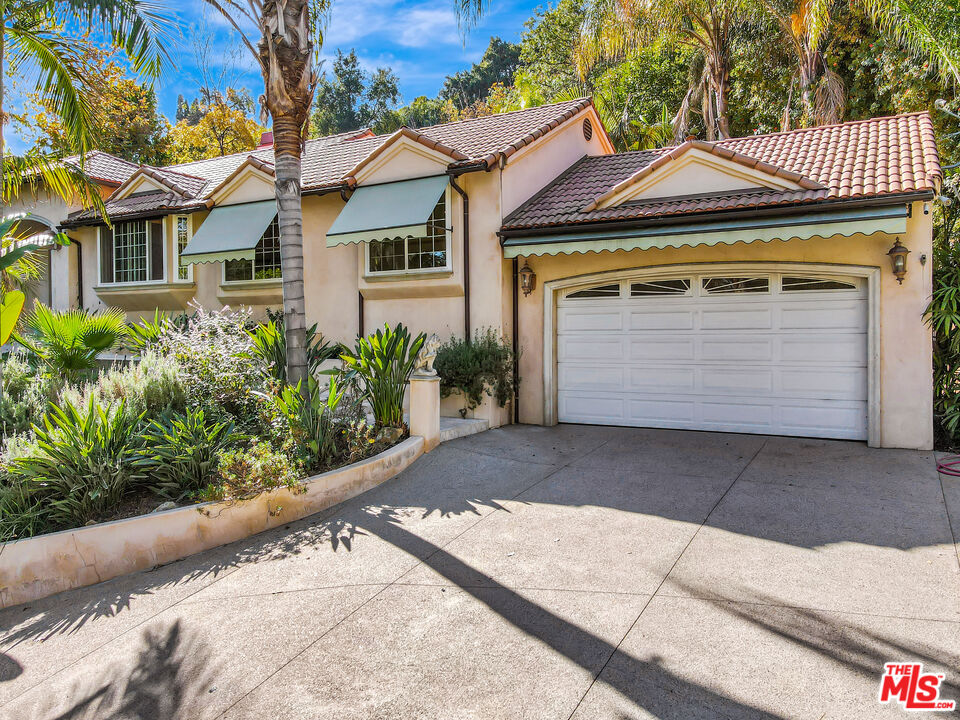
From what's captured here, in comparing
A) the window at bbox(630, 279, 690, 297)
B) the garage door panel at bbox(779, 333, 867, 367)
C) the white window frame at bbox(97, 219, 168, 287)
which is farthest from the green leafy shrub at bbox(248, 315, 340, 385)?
the garage door panel at bbox(779, 333, 867, 367)

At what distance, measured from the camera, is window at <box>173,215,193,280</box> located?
17297mm

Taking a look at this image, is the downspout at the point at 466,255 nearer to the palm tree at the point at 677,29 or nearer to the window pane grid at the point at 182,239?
the window pane grid at the point at 182,239

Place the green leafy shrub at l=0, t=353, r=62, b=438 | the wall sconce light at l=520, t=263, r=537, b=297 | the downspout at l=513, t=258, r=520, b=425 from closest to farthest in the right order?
the green leafy shrub at l=0, t=353, r=62, b=438 < the wall sconce light at l=520, t=263, r=537, b=297 < the downspout at l=513, t=258, r=520, b=425

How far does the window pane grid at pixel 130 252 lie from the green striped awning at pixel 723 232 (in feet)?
38.0

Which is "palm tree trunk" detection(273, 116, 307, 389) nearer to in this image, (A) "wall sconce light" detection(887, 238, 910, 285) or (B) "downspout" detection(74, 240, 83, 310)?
(A) "wall sconce light" detection(887, 238, 910, 285)

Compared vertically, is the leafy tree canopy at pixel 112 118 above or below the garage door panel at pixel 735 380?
above

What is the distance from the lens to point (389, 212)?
43.9 feet

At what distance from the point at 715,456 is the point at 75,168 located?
1326 centimetres

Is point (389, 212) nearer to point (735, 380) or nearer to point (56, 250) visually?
point (735, 380)

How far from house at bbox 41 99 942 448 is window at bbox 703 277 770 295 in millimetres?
30

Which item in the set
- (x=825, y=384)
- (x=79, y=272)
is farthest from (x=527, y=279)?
(x=79, y=272)

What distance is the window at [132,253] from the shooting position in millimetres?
17750

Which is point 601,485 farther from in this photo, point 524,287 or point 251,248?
point 251,248

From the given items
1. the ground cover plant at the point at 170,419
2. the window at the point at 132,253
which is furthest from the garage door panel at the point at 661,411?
the window at the point at 132,253
